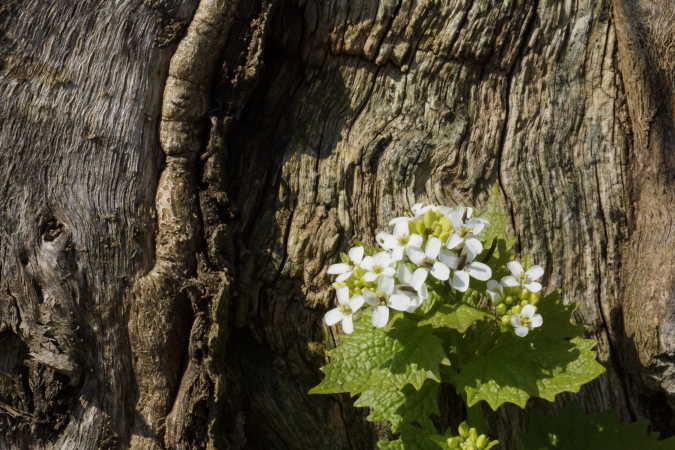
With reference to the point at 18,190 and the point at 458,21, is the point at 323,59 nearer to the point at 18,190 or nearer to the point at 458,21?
the point at 458,21

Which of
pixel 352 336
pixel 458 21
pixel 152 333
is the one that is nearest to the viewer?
pixel 352 336

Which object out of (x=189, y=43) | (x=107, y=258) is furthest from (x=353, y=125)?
(x=107, y=258)

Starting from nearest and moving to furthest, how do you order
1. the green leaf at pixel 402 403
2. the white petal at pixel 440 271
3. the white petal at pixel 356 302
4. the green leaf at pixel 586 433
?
the white petal at pixel 440 271 → the white petal at pixel 356 302 → the green leaf at pixel 402 403 → the green leaf at pixel 586 433

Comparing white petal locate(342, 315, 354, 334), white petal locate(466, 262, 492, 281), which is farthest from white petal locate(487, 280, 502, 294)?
white petal locate(342, 315, 354, 334)

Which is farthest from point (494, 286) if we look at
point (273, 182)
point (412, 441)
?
point (273, 182)

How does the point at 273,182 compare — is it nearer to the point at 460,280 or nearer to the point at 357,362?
the point at 357,362

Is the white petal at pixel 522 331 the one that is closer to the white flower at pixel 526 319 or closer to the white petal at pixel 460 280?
the white flower at pixel 526 319

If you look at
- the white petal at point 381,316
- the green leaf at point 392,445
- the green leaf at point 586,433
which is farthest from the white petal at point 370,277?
the green leaf at point 586,433
